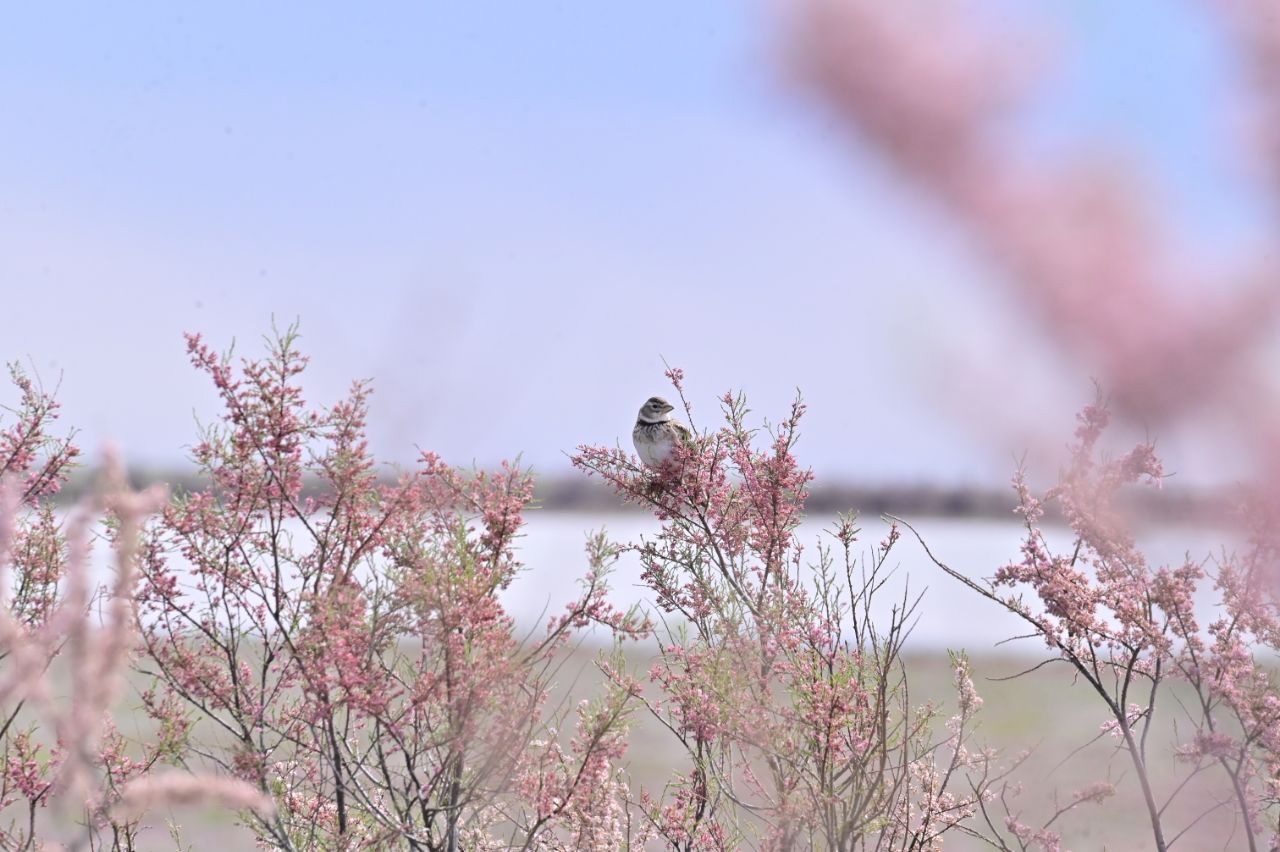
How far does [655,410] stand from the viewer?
16.6 ft

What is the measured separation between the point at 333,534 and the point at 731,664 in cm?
129

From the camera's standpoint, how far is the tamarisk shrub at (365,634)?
3521 mm

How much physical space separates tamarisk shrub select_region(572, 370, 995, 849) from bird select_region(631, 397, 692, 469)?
11 centimetres

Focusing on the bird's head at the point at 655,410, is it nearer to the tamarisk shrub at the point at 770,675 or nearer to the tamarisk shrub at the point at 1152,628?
the tamarisk shrub at the point at 770,675

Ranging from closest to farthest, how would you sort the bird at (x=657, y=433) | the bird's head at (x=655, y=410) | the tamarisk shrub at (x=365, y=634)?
the tamarisk shrub at (x=365, y=634), the bird at (x=657, y=433), the bird's head at (x=655, y=410)

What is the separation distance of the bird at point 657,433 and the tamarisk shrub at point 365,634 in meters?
0.72

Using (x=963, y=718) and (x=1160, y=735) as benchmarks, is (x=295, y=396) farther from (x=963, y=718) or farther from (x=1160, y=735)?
(x=1160, y=735)

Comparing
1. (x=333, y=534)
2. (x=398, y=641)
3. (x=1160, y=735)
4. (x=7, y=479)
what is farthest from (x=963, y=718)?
(x=1160, y=735)

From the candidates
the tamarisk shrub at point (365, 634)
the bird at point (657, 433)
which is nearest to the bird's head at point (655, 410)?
the bird at point (657, 433)

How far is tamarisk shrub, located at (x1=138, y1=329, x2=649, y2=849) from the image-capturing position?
139 inches

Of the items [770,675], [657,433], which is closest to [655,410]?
[657,433]

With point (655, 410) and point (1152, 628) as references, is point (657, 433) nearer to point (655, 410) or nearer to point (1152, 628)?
point (655, 410)

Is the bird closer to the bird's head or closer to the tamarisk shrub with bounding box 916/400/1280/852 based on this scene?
the bird's head

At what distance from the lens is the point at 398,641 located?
376 centimetres
